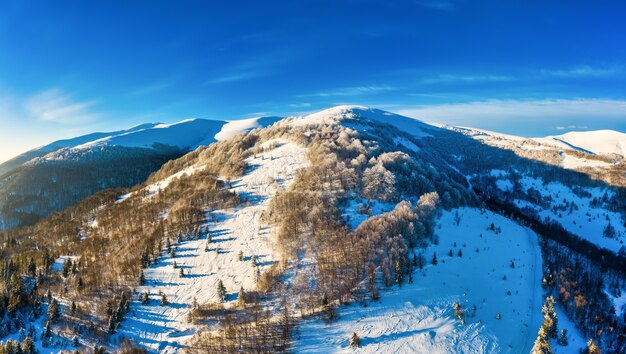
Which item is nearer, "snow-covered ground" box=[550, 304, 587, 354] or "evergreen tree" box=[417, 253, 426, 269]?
"snow-covered ground" box=[550, 304, 587, 354]

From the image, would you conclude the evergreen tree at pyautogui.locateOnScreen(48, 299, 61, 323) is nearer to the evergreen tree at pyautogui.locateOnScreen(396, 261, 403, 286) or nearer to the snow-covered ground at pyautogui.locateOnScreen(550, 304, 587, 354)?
the evergreen tree at pyautogui.locateOnScreen(396, 261, 403, 286)

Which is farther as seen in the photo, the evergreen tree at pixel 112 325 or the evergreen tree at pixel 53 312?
the evergreen tree at pixel 53 312

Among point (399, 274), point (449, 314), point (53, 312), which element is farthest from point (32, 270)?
point (449, 314)

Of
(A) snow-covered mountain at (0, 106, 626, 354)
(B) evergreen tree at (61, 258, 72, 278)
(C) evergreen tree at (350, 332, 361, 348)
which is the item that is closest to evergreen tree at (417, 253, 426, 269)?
(A) snow-covered mountain at (0, 106, 626, 354)

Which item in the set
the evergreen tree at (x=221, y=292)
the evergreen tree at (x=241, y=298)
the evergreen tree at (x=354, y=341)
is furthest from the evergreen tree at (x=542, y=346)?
the evergreen tree at (x=221, y=292)

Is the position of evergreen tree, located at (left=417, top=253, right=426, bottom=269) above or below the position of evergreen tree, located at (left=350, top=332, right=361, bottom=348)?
above

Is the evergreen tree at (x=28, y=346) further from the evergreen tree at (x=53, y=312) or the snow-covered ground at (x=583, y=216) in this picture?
the snow-covered ground at (x=583, y=216)
